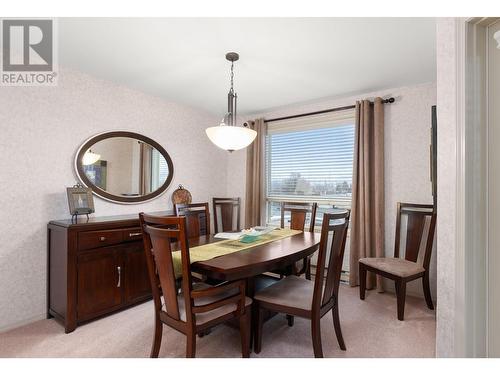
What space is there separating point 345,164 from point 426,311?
183 centimetres

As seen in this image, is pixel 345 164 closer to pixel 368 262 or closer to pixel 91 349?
pixel 368 262

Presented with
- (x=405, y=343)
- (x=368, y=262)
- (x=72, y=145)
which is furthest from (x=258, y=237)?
(x=72, y=145)

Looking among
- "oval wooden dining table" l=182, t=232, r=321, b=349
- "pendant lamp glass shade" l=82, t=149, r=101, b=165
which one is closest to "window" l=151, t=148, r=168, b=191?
"pendant lamp glass shade" l=82, t=149, r=101, b=165

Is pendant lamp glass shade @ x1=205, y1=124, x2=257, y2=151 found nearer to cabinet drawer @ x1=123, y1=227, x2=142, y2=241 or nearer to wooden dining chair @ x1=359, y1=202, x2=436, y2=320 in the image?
cabinet drawer @ x1=123, y1=227, x2=142, y2=241

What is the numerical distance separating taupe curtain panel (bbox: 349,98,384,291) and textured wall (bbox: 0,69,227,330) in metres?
2.70

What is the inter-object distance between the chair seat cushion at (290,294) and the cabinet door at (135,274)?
4.56 feet

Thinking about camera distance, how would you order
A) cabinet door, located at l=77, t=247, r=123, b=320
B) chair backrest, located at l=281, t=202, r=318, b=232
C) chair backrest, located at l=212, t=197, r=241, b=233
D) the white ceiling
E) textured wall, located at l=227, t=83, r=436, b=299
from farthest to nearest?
chair backrest, located at l=212, t=197, r=241, b=233, chair backrest, located at l=281, t=202, r=318, b=232, textured wall, located at l=227, t=83, r=436, b=299, cabinet door, located at l=77, t=247, r=123, b=320, the white ceiling

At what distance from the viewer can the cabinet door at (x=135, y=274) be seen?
8.43ft

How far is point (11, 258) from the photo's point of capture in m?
2.25

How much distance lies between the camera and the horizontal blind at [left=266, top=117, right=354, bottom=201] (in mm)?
3465

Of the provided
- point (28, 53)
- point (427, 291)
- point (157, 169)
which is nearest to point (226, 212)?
point (157, 169)

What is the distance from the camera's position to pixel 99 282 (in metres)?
2.38

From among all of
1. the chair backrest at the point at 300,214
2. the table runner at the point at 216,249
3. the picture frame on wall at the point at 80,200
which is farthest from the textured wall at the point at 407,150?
the picture frame on wall at the point at 80,200

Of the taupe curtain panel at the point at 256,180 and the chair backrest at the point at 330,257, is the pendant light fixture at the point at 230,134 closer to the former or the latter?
the chair backrest at the point at 330,257
